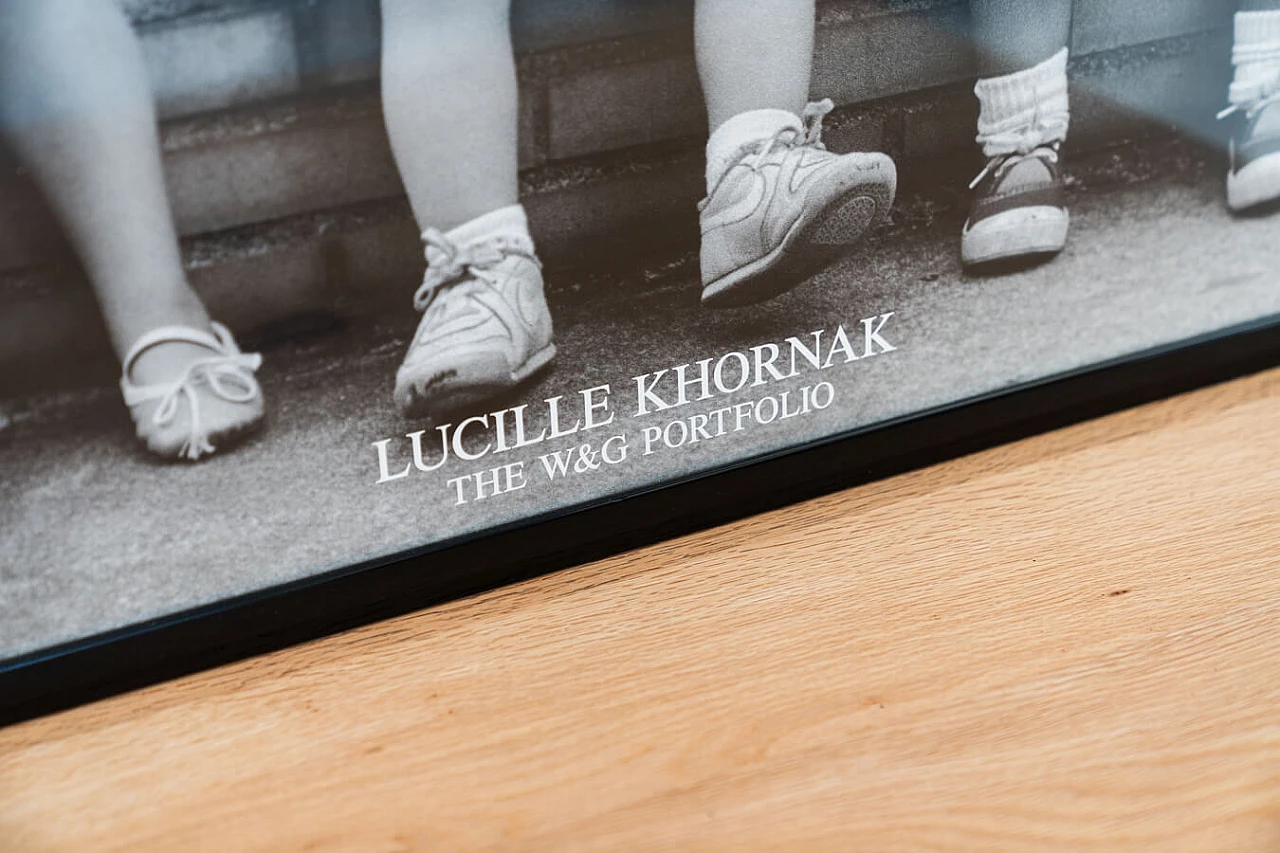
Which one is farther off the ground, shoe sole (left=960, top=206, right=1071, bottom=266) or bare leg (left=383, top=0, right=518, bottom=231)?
bare leg (left=383, top=0, right=518, bottom=231)

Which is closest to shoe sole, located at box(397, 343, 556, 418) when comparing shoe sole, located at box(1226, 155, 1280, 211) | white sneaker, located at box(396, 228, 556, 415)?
white sneaker, located at box(396, 228, 556, 415)

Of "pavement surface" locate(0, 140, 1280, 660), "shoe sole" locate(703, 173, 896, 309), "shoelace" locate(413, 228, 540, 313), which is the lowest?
"pavement surface" locate(0, 140, 1280, 660)

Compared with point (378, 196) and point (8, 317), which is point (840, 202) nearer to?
point (378, 196)

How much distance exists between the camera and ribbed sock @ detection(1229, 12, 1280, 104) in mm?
699

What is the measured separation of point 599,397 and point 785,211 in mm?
138

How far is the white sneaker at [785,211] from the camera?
604 millimetres

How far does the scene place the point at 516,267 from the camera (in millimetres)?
576

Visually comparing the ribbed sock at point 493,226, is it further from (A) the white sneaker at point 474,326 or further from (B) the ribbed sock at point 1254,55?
(B) the ribbed sock at point 1254,55

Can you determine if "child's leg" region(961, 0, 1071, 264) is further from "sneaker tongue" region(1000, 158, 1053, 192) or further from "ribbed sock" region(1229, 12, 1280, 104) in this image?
"ribbed sock" region(1229, 12, 1280, 104)

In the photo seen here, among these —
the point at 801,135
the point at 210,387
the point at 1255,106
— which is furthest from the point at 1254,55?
the point at 210,387

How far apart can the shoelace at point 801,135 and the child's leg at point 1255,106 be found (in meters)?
0.29

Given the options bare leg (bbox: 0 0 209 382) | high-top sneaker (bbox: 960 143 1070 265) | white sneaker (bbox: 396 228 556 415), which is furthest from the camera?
high-top sneaker (bbox: 960 143 1070 265)

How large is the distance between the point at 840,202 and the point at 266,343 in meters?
0.30

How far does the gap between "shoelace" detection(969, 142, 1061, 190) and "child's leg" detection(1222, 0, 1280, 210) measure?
139 millimetres
